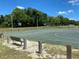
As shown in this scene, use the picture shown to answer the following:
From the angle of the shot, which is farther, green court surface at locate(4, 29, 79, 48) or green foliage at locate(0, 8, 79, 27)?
green foliage at locate(0, 8, 79, 27)

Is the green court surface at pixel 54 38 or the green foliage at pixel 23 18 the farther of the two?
the green foliage at pixel 23 18

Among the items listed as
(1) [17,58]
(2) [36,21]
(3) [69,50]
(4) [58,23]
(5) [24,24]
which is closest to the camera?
(3) [69,50]

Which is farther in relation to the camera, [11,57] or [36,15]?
[36,15]

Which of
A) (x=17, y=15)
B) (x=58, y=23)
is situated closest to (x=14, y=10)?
(x=17, y=15)

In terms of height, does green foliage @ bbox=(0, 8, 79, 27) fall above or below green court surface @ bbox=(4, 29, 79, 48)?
above

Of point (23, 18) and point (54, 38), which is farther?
point (23, 18)

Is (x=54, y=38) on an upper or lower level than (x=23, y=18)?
lower

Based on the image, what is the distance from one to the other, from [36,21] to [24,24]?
12.8 meters

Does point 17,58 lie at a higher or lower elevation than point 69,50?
lower

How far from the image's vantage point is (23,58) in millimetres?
12141

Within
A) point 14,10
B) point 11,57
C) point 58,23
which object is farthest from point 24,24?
point 11,57

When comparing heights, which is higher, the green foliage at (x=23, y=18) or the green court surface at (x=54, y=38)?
the green foliage at (x=23, y=18)

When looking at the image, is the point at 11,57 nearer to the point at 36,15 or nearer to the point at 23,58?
the point at 23,58

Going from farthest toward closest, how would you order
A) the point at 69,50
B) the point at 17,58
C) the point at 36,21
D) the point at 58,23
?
the point at 58,23 < the point at 36,21 < the point at 17,58 < the point at 69,50
